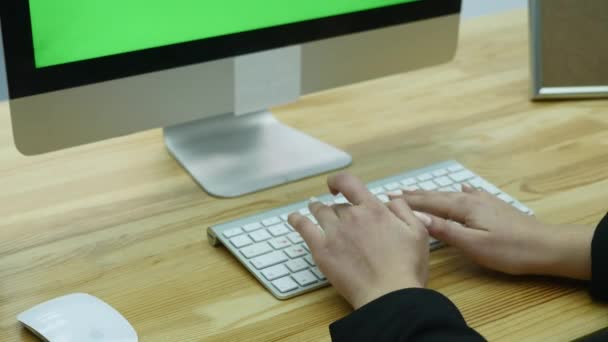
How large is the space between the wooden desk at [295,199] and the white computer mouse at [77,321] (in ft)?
0.08

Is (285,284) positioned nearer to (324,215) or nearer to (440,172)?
(324,215)

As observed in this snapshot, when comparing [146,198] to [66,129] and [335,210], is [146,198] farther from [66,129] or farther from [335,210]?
[335,210]

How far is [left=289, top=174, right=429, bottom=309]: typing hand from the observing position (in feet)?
2.53

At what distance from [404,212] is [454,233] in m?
0.06

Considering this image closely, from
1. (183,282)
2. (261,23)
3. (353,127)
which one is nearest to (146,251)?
(183,282)

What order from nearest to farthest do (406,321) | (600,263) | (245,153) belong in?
(406,321)
(600,263)
(245,153)

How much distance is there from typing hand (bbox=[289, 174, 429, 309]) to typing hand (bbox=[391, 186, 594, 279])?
50 mm

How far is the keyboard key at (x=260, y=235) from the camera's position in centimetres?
88

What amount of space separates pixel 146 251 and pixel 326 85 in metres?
0.35

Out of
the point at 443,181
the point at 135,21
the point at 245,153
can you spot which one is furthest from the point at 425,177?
the point at 135,21

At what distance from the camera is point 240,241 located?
0.88 m

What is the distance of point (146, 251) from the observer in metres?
0.89

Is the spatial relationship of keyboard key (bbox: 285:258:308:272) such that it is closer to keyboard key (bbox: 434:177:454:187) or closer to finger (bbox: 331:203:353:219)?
finger (bbox: 331:203:353:219)

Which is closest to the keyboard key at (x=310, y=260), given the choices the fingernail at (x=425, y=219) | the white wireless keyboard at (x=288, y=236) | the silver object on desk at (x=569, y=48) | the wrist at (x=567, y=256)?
the white wireless keyboard at (x=288, y=236)
